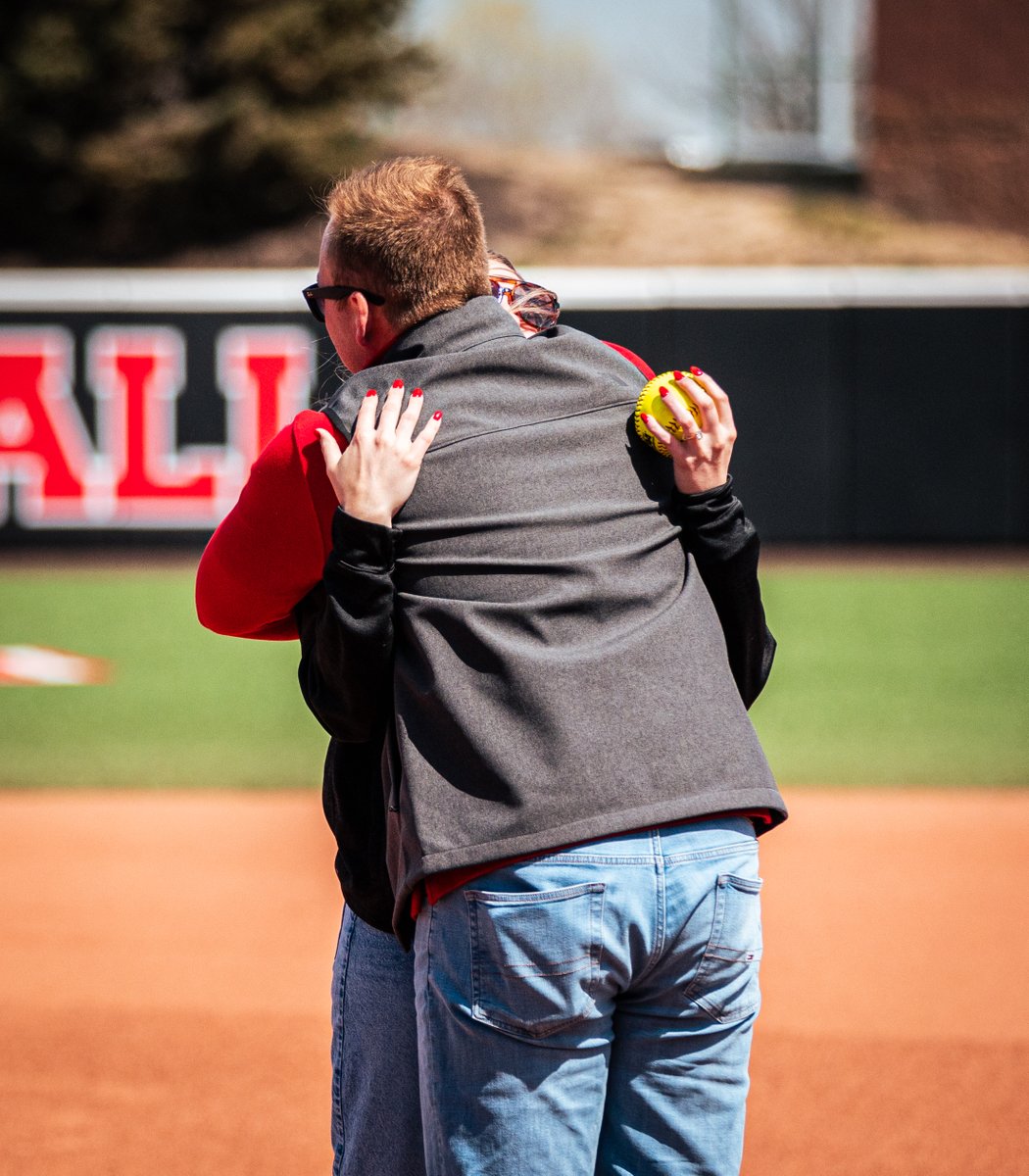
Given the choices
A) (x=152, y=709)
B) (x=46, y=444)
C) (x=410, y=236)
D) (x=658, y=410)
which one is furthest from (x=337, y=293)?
(x=46, y=444)

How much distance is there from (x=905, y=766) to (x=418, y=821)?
598 centimetres

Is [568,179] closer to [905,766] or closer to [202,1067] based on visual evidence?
[905,766]

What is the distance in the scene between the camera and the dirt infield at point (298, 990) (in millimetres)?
3459

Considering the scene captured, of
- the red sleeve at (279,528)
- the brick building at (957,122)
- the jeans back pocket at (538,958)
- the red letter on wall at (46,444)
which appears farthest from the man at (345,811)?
the brick building at (957,122)

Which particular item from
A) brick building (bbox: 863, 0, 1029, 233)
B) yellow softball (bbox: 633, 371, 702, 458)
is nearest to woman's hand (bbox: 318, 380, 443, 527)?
yellow softball (bbox: 633, 371, 702, 458)

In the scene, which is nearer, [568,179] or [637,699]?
[637,699]

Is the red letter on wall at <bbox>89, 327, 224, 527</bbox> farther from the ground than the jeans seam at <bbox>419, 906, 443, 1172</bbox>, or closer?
farther from the ground

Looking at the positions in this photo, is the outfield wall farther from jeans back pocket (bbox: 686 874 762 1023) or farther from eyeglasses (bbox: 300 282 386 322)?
jeans back pocket (bbox: 686 874 762 1023)

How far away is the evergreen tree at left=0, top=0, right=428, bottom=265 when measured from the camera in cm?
2562

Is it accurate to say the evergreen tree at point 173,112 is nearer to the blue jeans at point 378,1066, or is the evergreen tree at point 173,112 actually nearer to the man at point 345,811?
the man at point 345,811

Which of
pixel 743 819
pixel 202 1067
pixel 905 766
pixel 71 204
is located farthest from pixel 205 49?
pixel 743 819

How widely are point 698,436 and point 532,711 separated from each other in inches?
17.6

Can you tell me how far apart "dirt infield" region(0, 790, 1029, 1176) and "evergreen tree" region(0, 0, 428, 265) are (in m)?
21.3

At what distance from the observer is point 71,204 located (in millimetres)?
26359
